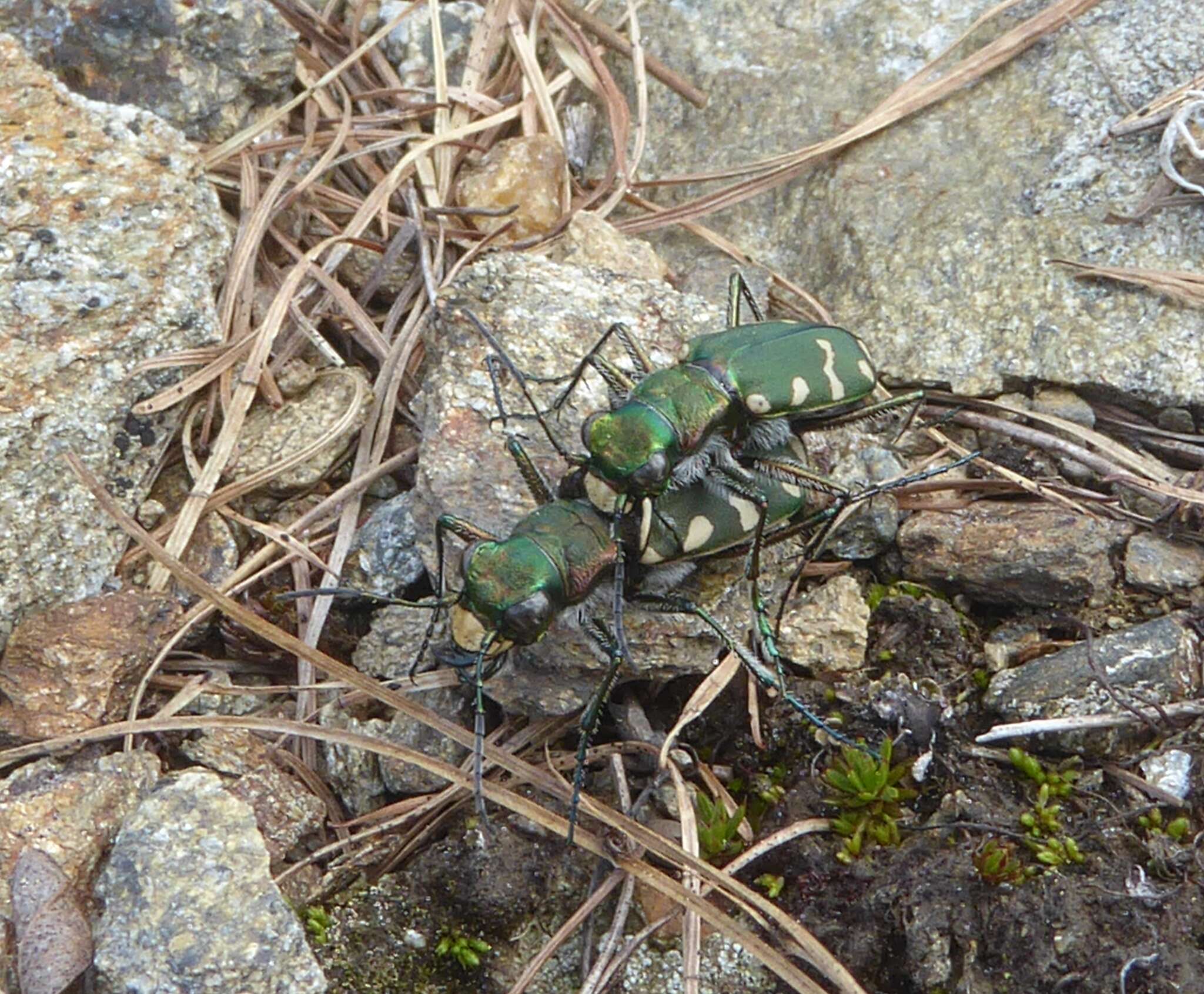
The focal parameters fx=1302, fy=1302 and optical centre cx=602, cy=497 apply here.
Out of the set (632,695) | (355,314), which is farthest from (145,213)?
(632,695)

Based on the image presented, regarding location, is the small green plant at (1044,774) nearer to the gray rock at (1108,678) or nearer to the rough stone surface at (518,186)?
the gray rock at (1108,678)

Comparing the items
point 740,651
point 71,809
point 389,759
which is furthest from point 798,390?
point 71,809

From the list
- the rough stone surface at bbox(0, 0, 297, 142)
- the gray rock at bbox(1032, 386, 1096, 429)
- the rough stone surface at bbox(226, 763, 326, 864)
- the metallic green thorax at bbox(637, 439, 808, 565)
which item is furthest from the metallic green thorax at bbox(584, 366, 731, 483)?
the rough stone surface at bbox(0, 0, 297, 142)

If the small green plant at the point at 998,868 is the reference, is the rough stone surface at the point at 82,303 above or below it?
above

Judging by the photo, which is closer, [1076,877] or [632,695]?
[1076,877]

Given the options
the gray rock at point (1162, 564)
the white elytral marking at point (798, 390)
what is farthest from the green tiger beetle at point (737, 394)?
the gray rock at point (1162, 564)

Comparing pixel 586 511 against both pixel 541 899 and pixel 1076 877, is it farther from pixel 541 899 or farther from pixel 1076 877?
pixel 1076 877

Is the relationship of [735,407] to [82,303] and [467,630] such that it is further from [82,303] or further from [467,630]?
[82,303]
